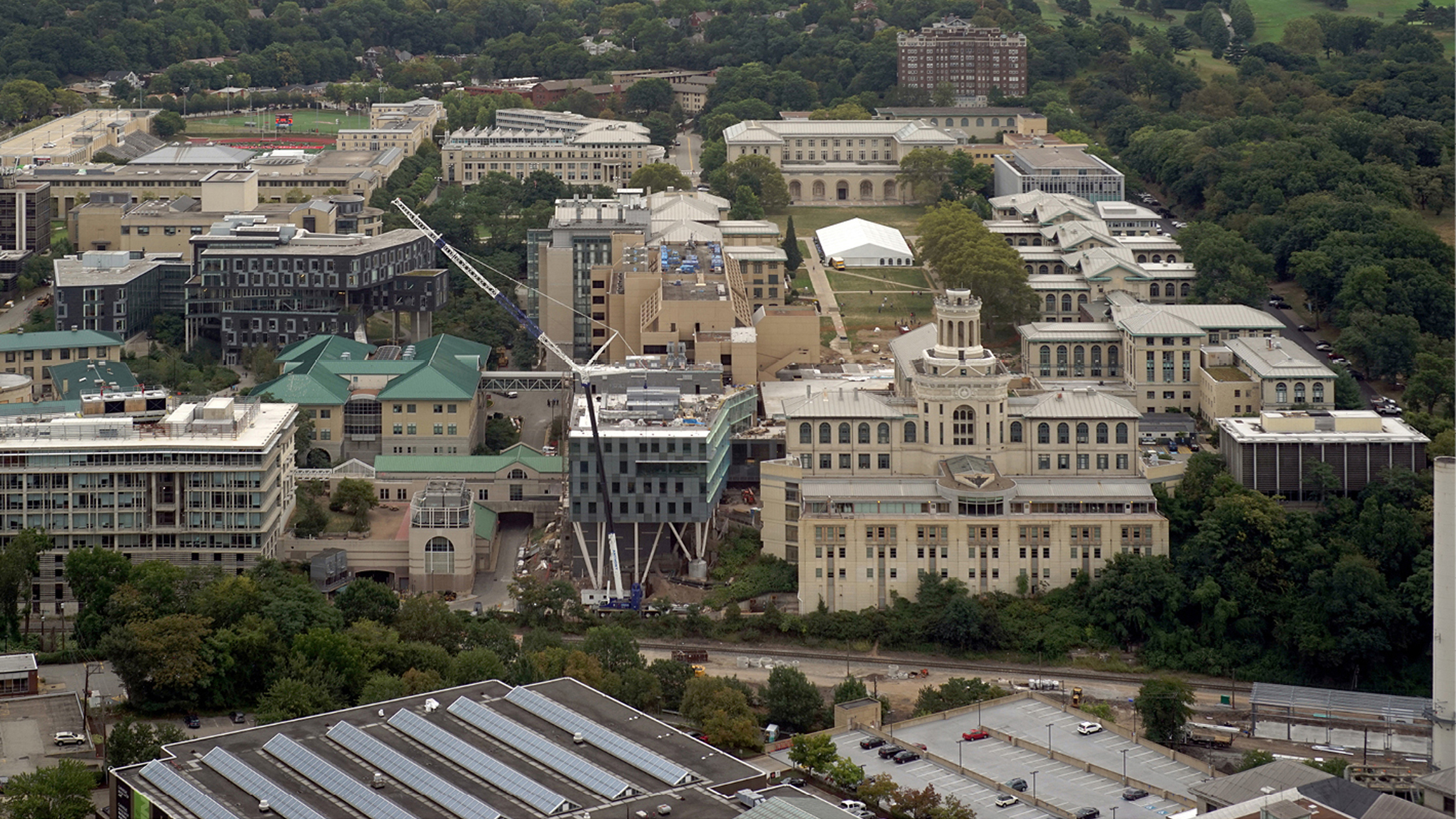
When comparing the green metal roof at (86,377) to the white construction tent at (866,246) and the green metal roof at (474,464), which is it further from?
the white construction tent at (866,246)

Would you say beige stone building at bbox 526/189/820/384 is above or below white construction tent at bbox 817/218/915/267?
below

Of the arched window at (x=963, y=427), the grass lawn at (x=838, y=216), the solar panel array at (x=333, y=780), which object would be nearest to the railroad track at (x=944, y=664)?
the arched window at (x=963, y=427)

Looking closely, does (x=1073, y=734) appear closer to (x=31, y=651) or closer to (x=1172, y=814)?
(x=1172, y=814)

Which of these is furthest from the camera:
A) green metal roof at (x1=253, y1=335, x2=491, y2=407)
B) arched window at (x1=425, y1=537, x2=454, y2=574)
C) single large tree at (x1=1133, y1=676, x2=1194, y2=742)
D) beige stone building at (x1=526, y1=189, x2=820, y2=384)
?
beige stone building at (x1=526, y1=189, x2=820, y2=384)

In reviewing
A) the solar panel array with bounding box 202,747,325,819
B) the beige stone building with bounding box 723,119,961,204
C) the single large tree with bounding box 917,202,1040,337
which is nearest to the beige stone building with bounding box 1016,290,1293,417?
the single large tree with bounding box 917,202,1040,337

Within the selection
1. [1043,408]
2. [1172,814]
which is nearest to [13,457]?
[1043,408]

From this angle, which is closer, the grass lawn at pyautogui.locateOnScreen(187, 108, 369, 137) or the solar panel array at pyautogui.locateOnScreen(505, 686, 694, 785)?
the solar panel array at pyautogui.locateOnScreen(505, 686, 694, 785)

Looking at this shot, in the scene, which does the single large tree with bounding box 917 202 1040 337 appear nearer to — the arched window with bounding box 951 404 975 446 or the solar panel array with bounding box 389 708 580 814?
the arched window with bounding box 951 404 975 446
